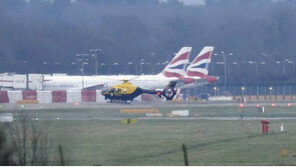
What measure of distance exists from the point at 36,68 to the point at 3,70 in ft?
18.3

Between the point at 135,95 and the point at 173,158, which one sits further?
the point at 135,95

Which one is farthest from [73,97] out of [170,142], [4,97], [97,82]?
[170,142]

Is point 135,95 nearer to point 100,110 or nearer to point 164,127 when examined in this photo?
point 100,110

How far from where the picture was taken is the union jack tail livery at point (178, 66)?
104m

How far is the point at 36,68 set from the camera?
4550 inches

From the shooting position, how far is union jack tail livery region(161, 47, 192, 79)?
104375mm

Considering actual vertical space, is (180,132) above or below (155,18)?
below

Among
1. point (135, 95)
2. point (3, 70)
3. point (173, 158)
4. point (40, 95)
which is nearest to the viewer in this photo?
point (173, 158)

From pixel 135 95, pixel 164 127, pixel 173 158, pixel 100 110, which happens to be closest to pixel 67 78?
pixel 135 95

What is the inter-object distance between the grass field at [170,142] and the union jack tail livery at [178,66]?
49.8 meters

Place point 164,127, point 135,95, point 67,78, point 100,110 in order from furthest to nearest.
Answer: point 67,78 → point 135,95 → point 100,110 → point 164,127

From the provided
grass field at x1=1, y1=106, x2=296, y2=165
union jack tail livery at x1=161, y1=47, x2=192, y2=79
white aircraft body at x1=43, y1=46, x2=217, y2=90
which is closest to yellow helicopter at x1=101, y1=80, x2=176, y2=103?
white aircraft body at x1=43, y1=46, x2=217, y2=90

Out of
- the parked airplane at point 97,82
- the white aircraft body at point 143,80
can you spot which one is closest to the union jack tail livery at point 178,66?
the white aircraft body at point 143,80

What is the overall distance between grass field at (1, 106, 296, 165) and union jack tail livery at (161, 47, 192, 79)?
4985cm
